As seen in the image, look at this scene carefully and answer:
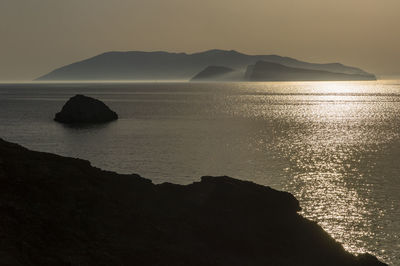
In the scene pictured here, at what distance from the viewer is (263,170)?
54719mm

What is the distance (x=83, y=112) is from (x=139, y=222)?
85429mm

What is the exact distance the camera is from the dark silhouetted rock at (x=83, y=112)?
10606 cm

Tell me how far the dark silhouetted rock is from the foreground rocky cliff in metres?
77.9

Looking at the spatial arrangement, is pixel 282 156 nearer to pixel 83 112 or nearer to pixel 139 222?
pixel 139 222

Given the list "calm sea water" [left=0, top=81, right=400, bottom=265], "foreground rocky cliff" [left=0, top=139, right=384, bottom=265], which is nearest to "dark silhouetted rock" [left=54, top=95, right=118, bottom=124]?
"calm sea water" [left=0, top=81, right=400, bottom=265]

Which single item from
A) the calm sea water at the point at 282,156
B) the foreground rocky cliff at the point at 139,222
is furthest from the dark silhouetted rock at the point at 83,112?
the foreground rocky cliff at the point at 139,222

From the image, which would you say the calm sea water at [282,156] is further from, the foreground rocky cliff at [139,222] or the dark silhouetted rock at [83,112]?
the foreground rocky cliff at [139,222]

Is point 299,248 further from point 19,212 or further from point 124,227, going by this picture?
point 19,212

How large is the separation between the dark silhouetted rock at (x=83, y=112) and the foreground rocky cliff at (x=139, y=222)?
77890 millimetres

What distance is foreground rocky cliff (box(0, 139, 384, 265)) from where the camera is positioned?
20359mm

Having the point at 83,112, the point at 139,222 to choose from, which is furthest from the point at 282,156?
the point at 83,112

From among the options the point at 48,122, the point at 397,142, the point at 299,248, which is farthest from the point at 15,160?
the point at 48,122

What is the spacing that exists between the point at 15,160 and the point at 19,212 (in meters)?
6.21

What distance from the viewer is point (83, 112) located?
106188 mm
